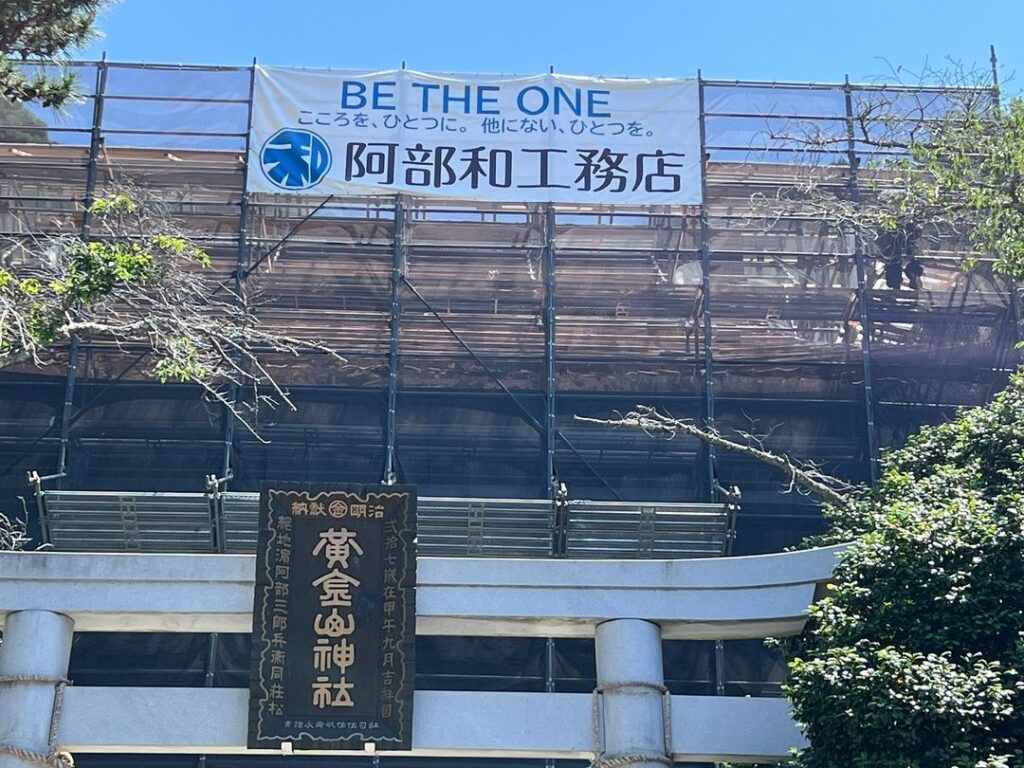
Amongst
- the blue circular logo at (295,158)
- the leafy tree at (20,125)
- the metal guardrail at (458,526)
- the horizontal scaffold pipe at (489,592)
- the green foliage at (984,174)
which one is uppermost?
the leafy tree at (20,125)

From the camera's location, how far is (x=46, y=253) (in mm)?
11211

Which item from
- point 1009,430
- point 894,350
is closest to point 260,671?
point 1009,430

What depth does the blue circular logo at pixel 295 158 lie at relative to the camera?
1440cm

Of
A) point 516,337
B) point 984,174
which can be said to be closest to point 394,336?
point 516,337

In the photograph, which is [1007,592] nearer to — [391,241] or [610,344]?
[610,344]

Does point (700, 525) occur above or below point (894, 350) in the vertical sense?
below

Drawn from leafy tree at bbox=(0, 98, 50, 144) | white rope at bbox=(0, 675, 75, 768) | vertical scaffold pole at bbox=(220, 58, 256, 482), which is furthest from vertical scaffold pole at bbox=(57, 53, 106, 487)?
white rope at bbox=(0, 675, 75, 768)

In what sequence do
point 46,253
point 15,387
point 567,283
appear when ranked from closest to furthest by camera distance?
point 46,253
point 15,387
point 567,283

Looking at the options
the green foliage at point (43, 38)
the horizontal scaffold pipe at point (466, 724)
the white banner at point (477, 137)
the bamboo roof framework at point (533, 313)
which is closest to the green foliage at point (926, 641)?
the horizontal scaffold pipe at point (466, 724)

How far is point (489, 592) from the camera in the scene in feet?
31.5

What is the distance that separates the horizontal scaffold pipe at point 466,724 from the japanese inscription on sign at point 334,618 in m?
0.20

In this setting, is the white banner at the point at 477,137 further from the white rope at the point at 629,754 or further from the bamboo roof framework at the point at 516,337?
the white rope at the point at 629,754

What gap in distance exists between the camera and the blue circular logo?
1440 cm

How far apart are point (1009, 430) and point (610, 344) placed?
5.45 metres
